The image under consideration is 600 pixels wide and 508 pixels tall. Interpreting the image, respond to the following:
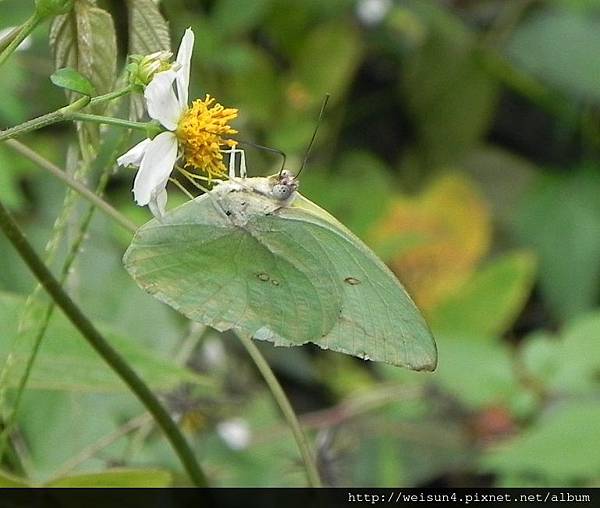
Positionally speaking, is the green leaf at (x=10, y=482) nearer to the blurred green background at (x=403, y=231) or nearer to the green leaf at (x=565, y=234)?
the blurred green background at (x=403, y=231)

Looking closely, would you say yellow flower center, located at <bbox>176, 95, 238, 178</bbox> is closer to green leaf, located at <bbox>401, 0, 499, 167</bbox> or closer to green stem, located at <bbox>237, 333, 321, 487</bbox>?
green stem, located at <bbox>237, 333, 321, 487</bbox>

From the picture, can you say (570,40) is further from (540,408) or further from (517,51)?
(540,408)

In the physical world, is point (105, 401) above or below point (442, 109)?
below

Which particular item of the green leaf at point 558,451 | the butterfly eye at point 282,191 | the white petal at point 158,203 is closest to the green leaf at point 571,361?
the green leaf at point 558,451

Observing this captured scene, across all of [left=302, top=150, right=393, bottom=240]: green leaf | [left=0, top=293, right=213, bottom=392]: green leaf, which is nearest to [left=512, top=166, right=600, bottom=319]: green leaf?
[left=302, top=150, right=393, bottom=240]: green leaf

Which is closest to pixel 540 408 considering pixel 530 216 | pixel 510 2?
pixel 530 216
